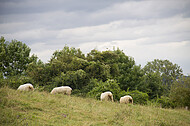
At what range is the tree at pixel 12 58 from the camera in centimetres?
3956

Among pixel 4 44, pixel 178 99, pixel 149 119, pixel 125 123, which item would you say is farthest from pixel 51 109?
pixel 4 44

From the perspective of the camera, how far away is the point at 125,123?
364 inches

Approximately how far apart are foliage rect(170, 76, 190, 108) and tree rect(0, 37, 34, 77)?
3001 cm

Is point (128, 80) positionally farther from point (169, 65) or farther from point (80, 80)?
point (169, 65)

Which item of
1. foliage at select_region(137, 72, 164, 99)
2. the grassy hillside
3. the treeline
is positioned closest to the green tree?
the treeline

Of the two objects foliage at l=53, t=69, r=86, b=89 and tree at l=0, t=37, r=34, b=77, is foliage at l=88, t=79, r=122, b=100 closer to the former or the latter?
foliage at l=53, t=69, r=86, b=89

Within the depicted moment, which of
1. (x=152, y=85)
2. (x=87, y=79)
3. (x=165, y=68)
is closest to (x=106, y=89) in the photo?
(x=87, y=79)

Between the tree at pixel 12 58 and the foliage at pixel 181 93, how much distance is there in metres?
30.0

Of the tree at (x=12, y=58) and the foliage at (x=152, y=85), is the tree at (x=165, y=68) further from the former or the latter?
the tree at (x=12, y=58)

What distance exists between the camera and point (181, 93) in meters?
23.9

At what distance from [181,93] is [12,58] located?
3263 cm

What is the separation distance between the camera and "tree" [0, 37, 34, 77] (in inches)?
1558

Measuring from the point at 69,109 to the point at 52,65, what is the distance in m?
16.4

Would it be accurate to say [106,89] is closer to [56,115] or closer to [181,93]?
[181,93]
